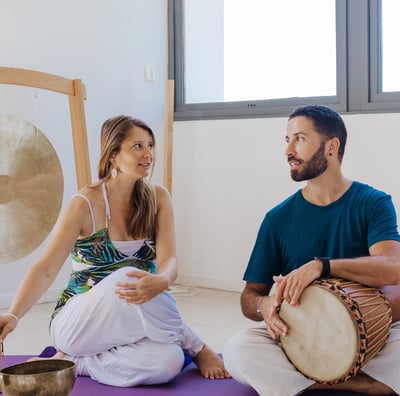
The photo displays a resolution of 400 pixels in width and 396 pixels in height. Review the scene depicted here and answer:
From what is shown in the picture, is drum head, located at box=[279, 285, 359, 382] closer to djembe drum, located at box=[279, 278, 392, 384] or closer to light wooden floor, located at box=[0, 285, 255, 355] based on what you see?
djembe drum, located at box=[279, 278, 392, 384]

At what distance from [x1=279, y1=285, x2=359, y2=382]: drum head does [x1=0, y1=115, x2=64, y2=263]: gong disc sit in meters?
1.73

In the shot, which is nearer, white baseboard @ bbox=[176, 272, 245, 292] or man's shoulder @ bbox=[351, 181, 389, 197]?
man's shoulder @ bbox=[351, 181, 389, 197]

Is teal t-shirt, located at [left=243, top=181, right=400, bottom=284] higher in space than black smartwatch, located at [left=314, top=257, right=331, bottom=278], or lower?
higher

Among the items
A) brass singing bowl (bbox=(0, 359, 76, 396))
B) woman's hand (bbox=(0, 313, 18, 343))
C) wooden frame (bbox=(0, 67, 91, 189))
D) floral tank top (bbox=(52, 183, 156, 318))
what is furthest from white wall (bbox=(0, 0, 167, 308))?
brass singing bowl (bbox=(0, 359, 76, 396))

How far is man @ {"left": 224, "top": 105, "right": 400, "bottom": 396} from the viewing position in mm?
2098

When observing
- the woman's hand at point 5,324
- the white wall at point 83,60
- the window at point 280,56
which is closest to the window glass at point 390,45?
the window at point 280,56

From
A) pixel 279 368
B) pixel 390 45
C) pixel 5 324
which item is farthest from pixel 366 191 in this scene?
pixel 390 45

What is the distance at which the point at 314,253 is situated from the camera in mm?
2283

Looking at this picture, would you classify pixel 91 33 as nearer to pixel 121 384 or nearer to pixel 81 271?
pixel 81 271

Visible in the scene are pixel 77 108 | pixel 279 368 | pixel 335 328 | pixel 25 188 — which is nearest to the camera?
pixel 335 328

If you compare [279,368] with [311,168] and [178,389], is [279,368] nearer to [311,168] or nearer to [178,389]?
[178,389]

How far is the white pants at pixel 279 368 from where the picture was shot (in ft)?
6.91

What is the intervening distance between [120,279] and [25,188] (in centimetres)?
131

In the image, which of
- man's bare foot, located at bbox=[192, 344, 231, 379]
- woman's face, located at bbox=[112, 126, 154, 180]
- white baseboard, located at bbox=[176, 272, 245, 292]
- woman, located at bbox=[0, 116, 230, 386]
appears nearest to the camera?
woman, located at bbox=[0, 116, 230, 386]
